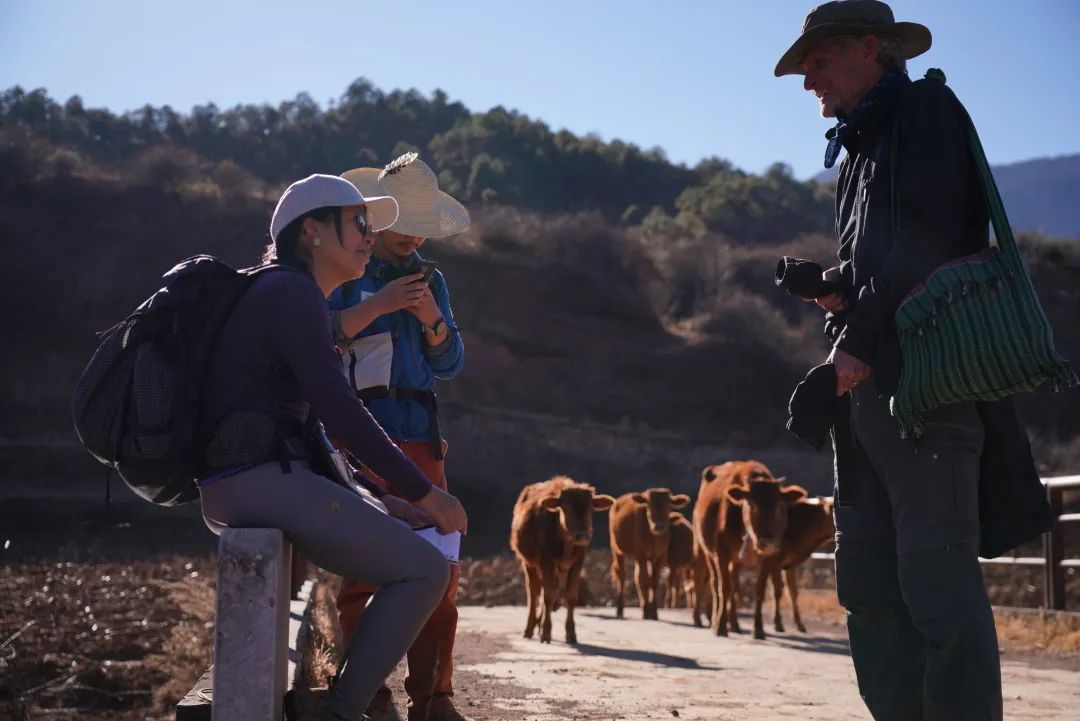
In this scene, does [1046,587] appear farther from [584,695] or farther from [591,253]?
[591,253]

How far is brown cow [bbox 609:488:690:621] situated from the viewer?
18.0 m

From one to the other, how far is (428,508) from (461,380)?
2058 inches

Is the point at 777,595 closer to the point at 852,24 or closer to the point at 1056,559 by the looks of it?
the point at 1056,559

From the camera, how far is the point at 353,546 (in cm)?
446

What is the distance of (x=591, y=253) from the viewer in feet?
253

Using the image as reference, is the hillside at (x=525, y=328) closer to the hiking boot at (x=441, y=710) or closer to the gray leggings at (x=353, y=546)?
the hiking boot at (x=441, y=710)

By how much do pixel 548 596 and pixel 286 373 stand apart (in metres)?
9.48

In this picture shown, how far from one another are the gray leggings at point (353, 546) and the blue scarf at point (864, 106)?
203 cm

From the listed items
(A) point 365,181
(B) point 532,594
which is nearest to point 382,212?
(A) point 365,181

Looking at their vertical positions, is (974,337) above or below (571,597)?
above

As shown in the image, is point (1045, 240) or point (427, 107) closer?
point (1045, 240)

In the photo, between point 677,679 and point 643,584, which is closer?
point 677,679

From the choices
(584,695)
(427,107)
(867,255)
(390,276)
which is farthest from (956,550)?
(427,107)

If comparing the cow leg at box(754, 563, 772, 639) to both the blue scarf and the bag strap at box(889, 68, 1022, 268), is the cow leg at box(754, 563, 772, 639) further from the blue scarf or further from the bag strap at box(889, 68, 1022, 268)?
the bag strap at box(889, 68, 1022, 268)
